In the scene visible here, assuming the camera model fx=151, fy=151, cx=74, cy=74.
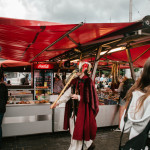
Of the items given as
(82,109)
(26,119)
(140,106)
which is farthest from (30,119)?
(140,106)

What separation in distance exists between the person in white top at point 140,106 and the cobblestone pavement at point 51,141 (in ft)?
9.41

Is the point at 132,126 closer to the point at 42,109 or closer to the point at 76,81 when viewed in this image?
the point at 76,81

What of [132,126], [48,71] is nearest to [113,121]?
[132,126]

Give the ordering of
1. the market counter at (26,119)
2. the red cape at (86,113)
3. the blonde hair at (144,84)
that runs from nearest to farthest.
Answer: the blonde hair at (144,84)
the red cape at (86,113)
the market counter at (26,119)

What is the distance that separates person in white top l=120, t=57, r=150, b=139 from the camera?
1493 mm

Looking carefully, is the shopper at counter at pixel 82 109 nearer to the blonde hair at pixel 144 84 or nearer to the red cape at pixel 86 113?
the red cape at pixel 86 113

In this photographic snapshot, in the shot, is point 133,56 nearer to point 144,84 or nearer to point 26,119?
point 26,119

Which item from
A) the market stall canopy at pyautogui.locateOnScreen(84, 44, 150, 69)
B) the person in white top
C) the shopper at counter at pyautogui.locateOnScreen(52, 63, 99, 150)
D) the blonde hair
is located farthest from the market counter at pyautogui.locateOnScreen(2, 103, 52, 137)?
the blonde hair

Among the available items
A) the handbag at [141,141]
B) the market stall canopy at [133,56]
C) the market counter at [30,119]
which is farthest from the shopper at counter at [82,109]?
the market stall canopy at [133,56]

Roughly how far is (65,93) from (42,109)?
1777 millimetres

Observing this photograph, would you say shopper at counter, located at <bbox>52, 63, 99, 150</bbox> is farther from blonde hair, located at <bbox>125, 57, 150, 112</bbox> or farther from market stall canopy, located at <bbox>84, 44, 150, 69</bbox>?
market stall canopy, located at <bbox>84, 44, 150, 69</bbox>

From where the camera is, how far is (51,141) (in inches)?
174

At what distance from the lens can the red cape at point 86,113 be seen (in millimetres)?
3189

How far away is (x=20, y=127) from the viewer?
15.3 feet
